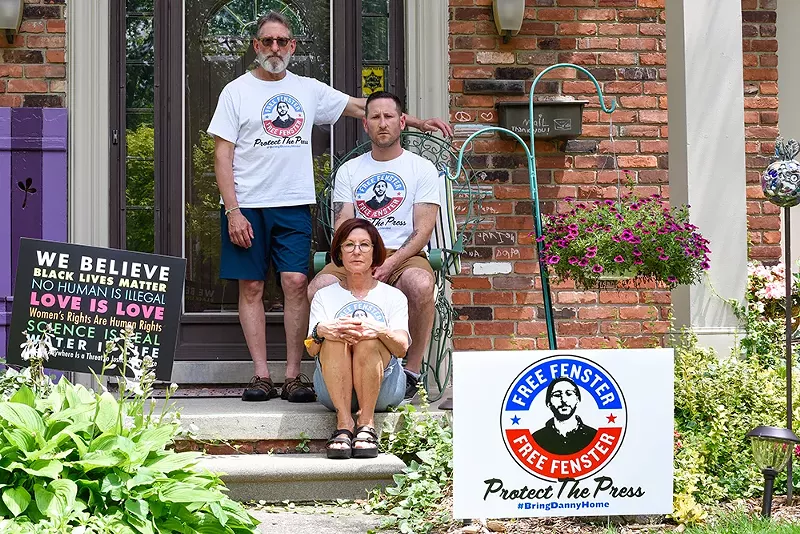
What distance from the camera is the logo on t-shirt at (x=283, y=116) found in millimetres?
4801

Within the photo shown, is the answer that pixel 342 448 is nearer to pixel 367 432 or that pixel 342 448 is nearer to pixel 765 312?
pixel 367 432

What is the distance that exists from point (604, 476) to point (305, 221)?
2.06 meters

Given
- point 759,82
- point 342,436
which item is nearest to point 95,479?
point 342,436

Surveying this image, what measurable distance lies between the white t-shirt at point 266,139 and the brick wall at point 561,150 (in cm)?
94

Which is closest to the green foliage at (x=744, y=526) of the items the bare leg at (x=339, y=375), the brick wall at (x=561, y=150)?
the bare leg at (x=339, y=375)

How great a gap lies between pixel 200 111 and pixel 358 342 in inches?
85.4

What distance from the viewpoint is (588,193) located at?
5.42 m

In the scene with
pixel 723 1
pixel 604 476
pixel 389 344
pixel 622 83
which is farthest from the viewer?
pixel 622 83

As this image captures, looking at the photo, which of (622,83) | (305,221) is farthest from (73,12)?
(622,83)

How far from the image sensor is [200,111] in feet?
18.2

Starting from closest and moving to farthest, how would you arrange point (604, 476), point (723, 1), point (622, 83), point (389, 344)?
point (604, 476) → point (389, 344) → point (723, 1) → point (622, 83)

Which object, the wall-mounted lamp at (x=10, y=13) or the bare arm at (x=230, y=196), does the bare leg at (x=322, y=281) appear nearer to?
the bare arm at (x=230, y=196)

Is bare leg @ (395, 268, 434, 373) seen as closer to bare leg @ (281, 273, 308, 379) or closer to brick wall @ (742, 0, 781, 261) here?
bare leg @ (281, 273, 308, 379)

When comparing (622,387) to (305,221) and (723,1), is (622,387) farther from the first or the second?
(723,1)
